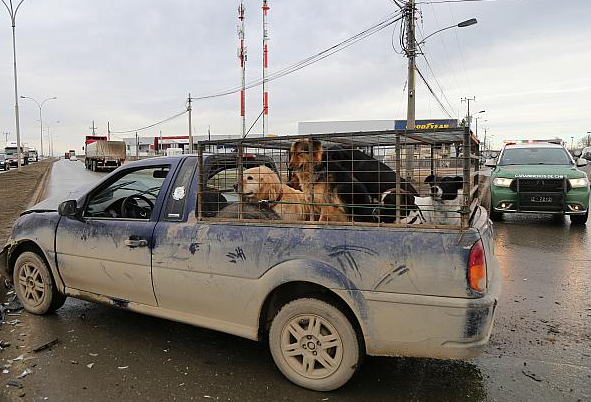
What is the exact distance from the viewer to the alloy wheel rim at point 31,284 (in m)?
4.49

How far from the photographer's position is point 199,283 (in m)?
3.41

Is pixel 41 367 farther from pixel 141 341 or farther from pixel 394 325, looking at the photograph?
pixel 394 325

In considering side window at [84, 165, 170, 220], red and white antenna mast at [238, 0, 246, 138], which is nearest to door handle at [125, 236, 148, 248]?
side window at [84, 165, 170, 220]

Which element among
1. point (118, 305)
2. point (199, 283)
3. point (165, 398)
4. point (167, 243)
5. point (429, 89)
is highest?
point (429, 89)

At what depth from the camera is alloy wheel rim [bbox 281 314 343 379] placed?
3.01 m

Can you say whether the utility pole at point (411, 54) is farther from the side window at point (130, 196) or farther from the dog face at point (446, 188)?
the dog face at point (446, 188)

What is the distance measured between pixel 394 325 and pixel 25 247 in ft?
12.7

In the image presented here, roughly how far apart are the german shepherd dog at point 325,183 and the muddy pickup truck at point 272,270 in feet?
1.18

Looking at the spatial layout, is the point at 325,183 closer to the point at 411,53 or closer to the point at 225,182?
the point at 225,182

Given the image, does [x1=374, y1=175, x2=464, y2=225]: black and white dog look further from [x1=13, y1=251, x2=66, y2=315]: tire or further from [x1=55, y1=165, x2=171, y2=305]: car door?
[x1=13, y1=251, x2=66, y2=315]: tire

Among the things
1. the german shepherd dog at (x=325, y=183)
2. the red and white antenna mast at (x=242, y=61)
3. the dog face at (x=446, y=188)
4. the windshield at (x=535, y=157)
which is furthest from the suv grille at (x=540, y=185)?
the red and white antenna mast at (x=242, y=61)

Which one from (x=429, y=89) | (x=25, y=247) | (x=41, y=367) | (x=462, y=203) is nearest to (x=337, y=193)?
(x=462, y=203)

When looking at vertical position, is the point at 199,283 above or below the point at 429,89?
below

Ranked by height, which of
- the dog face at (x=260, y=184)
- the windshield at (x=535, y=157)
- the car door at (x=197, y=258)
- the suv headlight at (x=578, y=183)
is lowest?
the car door at (x=197, y=258)
